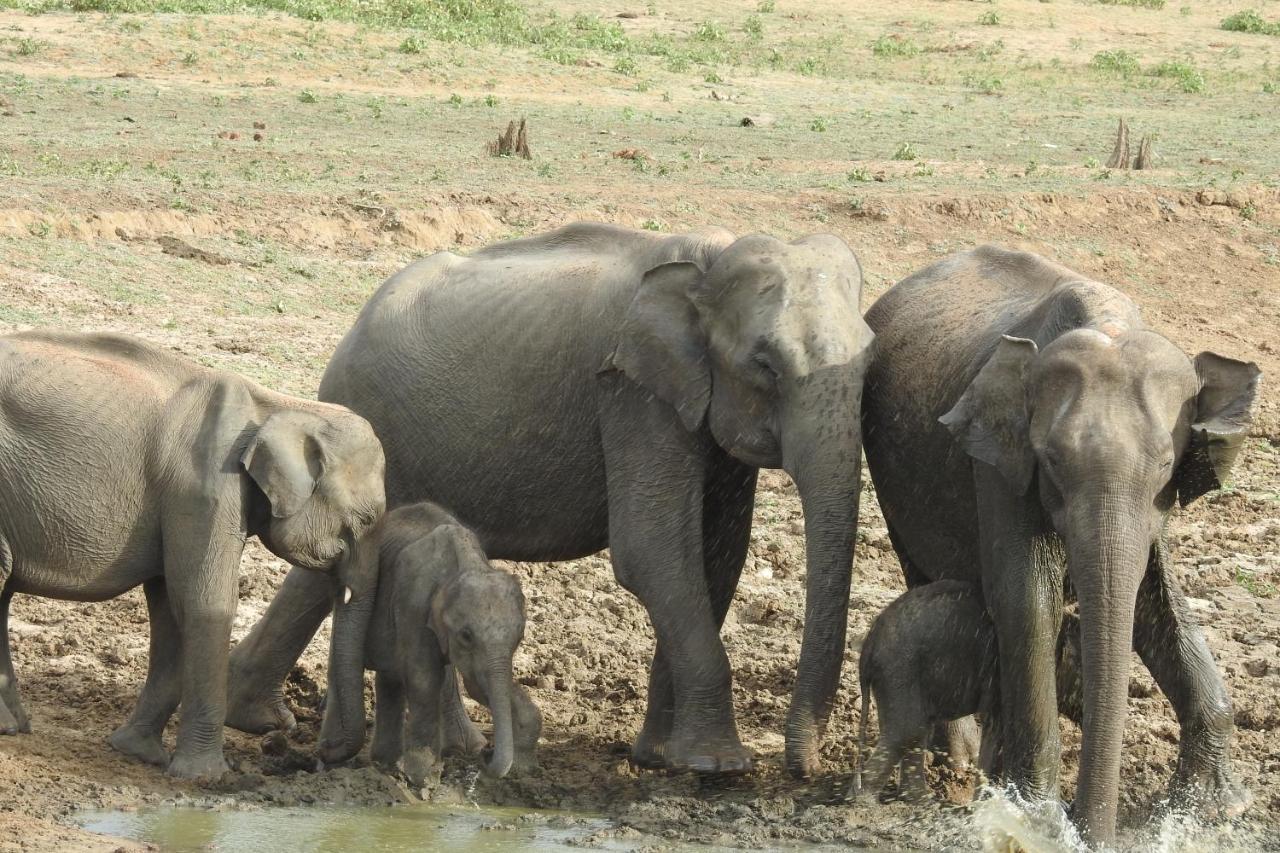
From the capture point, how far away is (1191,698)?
727 centimetres

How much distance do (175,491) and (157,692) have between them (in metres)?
0.80

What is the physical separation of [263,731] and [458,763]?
0.92m

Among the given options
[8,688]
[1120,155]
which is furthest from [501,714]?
[1120,155]

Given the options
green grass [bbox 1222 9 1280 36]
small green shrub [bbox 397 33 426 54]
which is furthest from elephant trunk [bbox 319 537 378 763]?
green grass [bbox 1222 9 1280 36]

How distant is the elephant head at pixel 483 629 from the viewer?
7387 mm

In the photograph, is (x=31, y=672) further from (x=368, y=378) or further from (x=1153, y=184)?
(x=1153, y=184)

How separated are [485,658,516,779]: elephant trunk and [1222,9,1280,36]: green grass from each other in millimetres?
28119

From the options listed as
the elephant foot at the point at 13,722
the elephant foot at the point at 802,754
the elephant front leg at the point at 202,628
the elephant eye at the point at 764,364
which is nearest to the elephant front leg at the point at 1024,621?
the elephant foot at the point at 802,754

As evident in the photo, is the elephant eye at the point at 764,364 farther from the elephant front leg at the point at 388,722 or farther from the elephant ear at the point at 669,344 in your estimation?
the elephant front leg at the point at 388,722

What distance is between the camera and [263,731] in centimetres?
841

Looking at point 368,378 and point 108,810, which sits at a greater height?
point 368,378

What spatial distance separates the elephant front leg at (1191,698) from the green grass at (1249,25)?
27479mm

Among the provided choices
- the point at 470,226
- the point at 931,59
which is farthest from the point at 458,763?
the point at 931,59

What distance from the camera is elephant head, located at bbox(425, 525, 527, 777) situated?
739 cm
